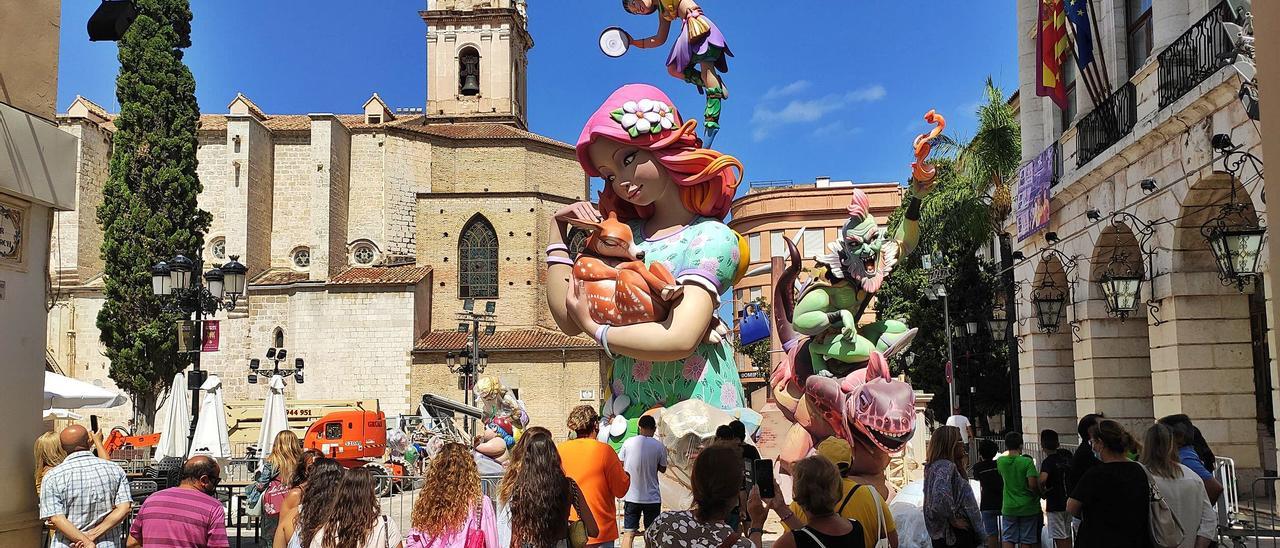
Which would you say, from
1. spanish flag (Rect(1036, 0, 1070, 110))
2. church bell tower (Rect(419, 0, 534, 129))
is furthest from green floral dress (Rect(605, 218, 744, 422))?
church bell tower (Rect(419, 0, 534, 129))

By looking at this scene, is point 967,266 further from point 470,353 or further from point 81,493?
point 81,493

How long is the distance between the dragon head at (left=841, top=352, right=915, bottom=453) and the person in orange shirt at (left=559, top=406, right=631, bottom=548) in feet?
7.59

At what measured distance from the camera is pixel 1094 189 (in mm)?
17812

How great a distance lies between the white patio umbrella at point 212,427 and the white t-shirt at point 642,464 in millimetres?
11470

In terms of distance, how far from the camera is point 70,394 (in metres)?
13.9

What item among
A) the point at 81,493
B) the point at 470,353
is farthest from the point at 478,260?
the point at 81,493

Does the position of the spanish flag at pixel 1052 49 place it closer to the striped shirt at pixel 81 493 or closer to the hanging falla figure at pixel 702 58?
the hanging falla figure at pixel 702 58

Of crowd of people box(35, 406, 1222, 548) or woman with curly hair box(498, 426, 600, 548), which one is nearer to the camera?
crowd of people box(35, 406, 1222, 548)

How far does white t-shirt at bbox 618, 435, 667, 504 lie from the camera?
833cm

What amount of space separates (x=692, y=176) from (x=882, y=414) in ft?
9.88

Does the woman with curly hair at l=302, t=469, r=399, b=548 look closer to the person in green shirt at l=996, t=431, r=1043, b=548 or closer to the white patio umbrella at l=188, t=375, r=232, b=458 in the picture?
the person in green shirt at l=996, t=431, r=1043, b=548

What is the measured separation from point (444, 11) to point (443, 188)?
9.95m

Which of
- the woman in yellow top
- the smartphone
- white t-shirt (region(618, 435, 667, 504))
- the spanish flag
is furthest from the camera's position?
the spanish flag

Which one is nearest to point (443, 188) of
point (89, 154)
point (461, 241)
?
point (461, 241)
